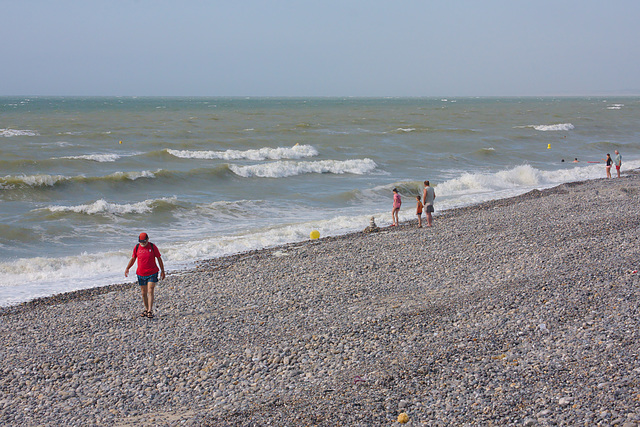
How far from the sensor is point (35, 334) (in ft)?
29.4

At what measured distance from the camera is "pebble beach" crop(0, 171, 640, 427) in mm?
5934

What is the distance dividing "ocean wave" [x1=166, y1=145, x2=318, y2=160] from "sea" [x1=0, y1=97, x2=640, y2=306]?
0.28 feet

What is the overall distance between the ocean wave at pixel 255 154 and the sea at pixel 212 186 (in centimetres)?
8

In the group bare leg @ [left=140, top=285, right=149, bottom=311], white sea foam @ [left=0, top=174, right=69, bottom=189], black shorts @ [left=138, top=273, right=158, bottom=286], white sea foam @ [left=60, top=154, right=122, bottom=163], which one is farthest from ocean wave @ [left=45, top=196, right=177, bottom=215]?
white sea foam @ [left=60, top=154, right=122, bottom=163]

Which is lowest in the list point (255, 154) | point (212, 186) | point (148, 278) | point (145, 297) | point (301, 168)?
point (145, 297)

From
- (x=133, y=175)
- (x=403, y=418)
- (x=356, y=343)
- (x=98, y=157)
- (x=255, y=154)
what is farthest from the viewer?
(x=255, y=154)

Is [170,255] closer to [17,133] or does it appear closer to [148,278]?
[148,278]

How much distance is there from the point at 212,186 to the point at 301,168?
6144mm

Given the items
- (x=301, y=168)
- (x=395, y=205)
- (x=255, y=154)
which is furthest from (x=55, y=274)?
(x=255, y=154)

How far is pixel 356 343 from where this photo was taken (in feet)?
25.0

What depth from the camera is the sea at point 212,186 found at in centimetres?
1516

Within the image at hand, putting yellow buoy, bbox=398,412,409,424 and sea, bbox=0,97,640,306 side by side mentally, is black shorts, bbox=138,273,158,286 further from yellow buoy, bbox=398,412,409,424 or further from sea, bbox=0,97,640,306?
yellow buoy, bbox=398,412,409,424

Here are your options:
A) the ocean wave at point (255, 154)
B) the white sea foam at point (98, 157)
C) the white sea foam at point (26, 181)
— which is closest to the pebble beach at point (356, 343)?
the white sea foam at point (26, 181)

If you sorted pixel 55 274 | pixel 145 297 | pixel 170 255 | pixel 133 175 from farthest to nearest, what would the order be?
pixel 133 175
pixel 170 255
pixel 55 274
pixel 145 297
